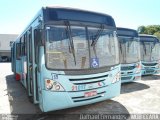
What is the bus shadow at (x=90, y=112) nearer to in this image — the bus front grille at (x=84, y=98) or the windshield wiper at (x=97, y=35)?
the bus front grille at (x=84, y=98)

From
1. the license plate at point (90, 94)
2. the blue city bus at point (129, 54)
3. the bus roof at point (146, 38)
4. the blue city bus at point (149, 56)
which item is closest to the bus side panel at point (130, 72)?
the blue city bus at point (129, 54)

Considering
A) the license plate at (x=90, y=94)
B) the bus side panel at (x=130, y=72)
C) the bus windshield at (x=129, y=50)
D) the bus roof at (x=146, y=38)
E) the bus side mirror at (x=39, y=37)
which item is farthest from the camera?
the bus roof at (x=146, y=38)

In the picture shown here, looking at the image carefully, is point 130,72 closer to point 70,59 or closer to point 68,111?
point 68,111

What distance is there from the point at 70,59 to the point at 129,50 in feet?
15.2

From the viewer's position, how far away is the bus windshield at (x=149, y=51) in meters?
10.9

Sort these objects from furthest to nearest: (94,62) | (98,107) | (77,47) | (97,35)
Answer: (98,107), (97,35), (94,62), (77,47)

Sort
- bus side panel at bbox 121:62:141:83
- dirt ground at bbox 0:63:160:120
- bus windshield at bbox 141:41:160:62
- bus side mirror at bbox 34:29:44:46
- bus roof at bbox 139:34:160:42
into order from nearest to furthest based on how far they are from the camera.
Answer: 1. bus side mirror at bbox 34:29:44:46
2. dirt ground at bbox 0:63:160:120
3. bus side panel at bbox 121:62:141:83
4. bus windshield at bbox 141:41:160:62
5. bus roof at bbox 139:34:160:42

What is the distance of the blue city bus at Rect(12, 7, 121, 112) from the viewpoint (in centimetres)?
461

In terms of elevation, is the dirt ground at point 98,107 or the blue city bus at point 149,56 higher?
the blue city bus at point 149,56

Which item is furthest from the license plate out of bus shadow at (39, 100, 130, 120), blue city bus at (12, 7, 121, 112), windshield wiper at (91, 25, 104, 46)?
windshield wiper at (91, 25, 104, 46)

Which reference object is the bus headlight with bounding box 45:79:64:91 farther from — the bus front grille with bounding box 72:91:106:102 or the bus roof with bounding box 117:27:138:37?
the bus roof with bounding box 117:27:138:37

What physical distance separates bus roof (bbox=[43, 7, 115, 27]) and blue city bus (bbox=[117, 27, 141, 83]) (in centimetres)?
287

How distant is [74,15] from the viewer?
5.07 m

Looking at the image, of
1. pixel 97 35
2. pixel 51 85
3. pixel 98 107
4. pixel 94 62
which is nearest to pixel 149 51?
pixel 98 107
